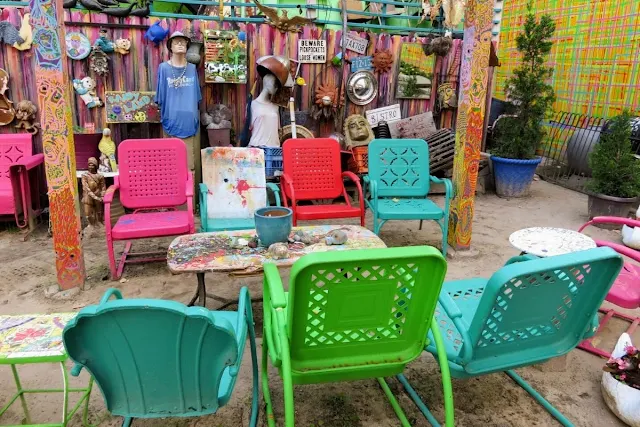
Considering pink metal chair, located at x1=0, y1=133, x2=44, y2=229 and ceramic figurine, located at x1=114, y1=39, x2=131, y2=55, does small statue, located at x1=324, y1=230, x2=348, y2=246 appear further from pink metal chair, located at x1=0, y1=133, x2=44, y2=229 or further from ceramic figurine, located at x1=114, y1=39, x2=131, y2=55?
ceramic figurine, located at x1=114, y1=39, x2=131, y2=55

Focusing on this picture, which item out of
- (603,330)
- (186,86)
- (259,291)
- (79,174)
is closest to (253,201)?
(259,291)

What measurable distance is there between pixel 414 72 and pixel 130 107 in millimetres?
3460

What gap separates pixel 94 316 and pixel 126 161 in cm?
280

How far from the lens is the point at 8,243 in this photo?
448 cm

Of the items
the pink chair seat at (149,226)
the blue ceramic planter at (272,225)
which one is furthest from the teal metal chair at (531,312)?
the pink chair seat at (149,226)

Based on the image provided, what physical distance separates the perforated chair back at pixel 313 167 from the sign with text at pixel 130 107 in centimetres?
186

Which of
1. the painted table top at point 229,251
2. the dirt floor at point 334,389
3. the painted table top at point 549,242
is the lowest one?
the dirt floor at point 334,389

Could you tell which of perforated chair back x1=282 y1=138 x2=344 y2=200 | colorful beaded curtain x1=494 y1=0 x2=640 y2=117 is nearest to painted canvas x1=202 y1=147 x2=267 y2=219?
perforated chair back x1=282 y1=138 x2=344 y2=200

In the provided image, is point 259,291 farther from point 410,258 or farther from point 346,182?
point 346,182

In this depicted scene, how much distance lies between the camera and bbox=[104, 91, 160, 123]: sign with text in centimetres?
524

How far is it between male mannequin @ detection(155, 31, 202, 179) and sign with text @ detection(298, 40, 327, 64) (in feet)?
4.28

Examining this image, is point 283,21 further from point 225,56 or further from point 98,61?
point 98,61

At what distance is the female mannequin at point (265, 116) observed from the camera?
5.34 meters

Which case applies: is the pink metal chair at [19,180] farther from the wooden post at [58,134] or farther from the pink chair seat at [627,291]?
the pink chair seat at [627,291]
